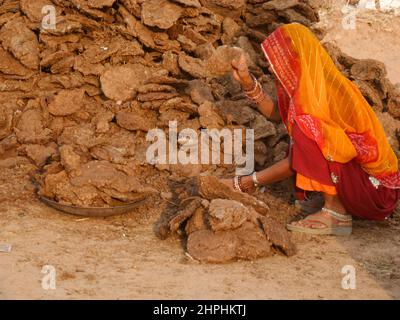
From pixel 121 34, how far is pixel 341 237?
2489 mm

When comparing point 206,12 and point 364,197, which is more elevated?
point 206,12

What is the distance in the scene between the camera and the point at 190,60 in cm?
516

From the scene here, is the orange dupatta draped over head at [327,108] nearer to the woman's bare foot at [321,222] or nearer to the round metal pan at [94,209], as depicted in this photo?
the woman's bare foot at [321,222]

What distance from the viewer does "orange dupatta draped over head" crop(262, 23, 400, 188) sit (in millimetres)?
3885

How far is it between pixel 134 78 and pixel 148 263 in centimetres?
203

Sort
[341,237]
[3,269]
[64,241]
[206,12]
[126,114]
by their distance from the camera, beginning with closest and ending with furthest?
[3,269] < [64,241] < [341,237] < [126,114] < [206,12]

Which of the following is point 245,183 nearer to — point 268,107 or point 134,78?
point 268,107

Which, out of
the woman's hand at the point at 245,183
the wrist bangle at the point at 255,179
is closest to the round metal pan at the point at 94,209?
the woman's hand at the point at 245,183

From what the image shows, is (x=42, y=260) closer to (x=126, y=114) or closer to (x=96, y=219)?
(x=96, y=219)

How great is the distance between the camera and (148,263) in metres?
3.51

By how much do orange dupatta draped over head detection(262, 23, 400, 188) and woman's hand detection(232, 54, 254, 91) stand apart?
7.1 inches

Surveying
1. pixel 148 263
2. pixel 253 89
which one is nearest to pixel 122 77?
pixel 253 89

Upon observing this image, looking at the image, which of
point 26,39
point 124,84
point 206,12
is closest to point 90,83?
point 124,84

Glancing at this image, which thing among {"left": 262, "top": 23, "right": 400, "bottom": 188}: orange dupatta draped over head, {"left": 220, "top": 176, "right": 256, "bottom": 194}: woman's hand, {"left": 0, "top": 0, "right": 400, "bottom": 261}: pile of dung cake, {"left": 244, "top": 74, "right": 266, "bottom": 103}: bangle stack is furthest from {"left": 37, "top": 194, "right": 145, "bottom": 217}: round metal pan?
{"left": 262, "top": 23, "right": 400, "bottom": 188}: orange dupatta draped over head
